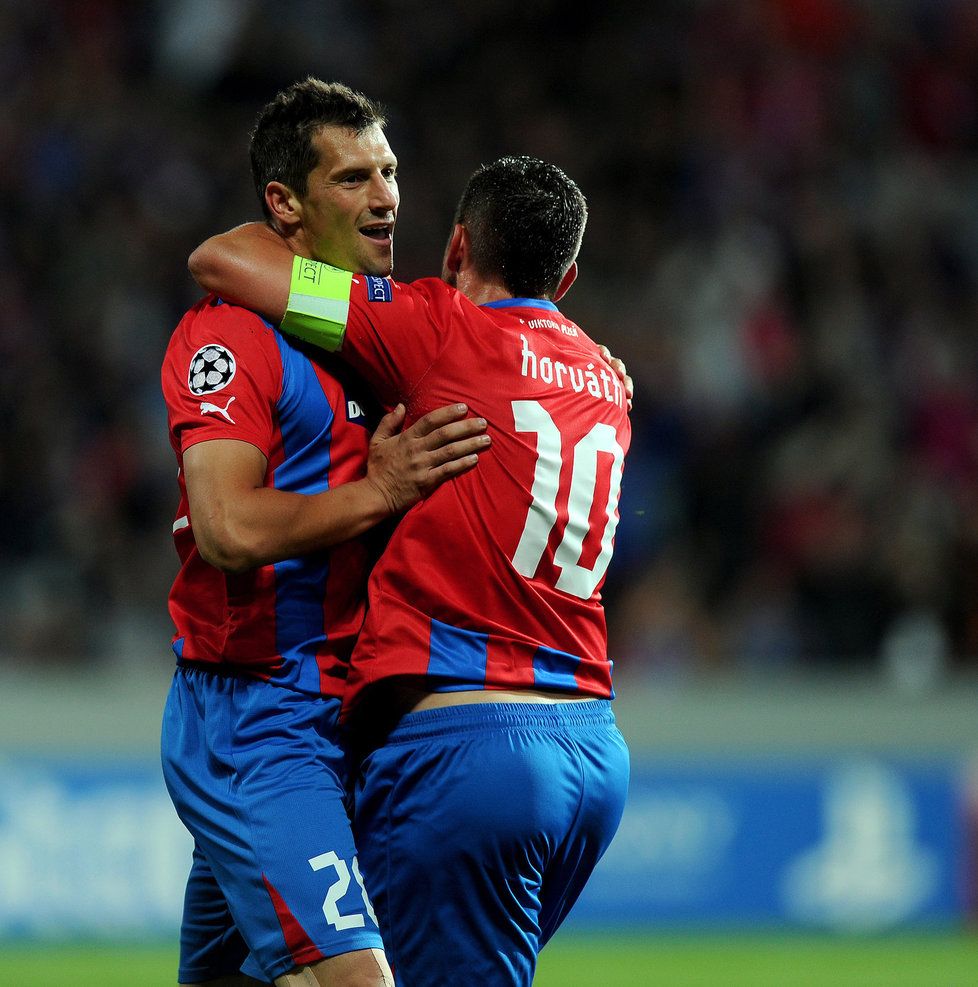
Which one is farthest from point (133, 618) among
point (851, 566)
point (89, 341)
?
point (851, 566)

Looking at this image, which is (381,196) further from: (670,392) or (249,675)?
(670,392)

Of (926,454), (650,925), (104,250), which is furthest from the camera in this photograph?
(104,250)

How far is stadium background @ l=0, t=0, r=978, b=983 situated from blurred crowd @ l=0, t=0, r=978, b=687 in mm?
23

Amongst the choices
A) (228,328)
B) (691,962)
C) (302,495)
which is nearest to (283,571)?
(302,495)

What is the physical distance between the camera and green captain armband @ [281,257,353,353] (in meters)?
3.74

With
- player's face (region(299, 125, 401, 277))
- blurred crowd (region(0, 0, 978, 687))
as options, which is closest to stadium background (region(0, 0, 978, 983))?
blurred crowd (region(0, 0, 978, 687))

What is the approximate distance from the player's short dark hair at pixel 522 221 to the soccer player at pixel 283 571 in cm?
25

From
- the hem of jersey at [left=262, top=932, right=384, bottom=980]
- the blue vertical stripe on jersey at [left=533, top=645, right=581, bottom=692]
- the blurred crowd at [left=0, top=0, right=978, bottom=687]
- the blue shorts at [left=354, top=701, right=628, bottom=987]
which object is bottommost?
the hem of jersey at [left=262, top=932, right=384, bottom=980]

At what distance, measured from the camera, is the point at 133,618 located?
9.37 meters

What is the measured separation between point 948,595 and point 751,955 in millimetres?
2255

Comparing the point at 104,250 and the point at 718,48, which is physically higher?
the point at 718,48

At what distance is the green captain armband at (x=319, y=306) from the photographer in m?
3.74

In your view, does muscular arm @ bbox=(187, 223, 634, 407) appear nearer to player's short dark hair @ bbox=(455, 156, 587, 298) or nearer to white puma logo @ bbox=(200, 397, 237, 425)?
white puma logo @ bbox=(200, 397, 237, 425)

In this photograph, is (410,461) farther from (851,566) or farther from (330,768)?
(851,566)
